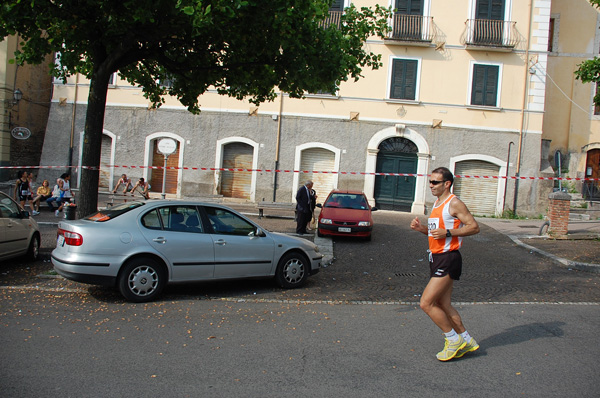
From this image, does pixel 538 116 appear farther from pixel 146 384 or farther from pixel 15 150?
pixel 15 150

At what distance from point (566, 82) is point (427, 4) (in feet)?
27.0

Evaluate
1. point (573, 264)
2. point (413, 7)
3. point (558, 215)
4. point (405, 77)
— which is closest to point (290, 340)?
point (573, 264)

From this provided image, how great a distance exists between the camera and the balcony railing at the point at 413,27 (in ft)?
73.9

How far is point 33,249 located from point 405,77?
1725cm

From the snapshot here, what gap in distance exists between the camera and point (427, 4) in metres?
22.7

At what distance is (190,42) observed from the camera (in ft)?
33.8

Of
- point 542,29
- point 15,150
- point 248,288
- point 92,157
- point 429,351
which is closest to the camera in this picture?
point 429,351

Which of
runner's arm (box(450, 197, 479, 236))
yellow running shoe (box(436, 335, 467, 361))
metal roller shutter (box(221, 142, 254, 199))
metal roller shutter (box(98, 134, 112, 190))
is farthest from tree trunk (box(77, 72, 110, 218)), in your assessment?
metal roller shutter (box(98, 134, 112, 190))

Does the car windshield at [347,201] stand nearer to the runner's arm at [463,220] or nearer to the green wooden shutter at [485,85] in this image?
the green wooden shutter at [485,85]

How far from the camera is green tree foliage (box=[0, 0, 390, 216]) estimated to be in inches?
336

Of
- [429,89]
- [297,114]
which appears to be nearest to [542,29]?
[429,89]

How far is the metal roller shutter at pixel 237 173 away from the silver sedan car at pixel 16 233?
13.5 meters

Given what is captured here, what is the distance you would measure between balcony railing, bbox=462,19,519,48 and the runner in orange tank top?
19397 mm

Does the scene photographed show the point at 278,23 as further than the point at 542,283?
No
